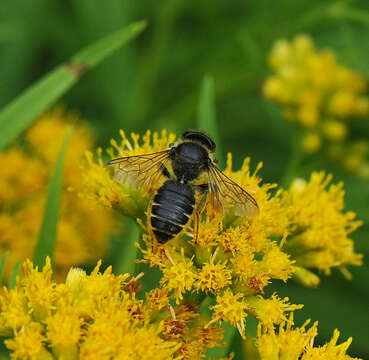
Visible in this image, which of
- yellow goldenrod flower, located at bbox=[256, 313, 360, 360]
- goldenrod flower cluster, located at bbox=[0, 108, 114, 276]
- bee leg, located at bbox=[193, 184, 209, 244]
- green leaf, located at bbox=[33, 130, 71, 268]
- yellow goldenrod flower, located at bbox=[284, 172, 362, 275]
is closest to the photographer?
yellow goldenrod flower, located at bbox=[256, 313, 360, 360]

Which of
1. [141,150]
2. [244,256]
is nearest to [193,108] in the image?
[141,150]

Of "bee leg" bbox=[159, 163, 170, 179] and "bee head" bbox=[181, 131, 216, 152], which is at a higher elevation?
"bee head" bbox=[181, 131, 216, 152]

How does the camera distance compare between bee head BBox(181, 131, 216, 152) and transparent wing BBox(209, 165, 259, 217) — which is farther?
bee head BBox(181, 131, 216, 152)

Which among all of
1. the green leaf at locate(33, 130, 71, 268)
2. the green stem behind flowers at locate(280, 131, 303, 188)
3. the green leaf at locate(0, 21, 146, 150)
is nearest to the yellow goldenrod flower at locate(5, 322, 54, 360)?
the green leaf at locate(33, 130, 71, 268)

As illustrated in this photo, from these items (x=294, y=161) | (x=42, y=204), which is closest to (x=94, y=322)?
(x=42, y=204)

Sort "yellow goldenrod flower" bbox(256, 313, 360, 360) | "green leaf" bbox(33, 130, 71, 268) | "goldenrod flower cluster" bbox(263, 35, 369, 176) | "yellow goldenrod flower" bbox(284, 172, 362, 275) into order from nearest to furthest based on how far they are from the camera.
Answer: "yellow goldenrod flower" bbox(256, 313, 360, 360), "green leaf" bbox(33, 130, 71, 268), "yellow goldenrod flower" bbox(284, 172, 362, 275), "goldenrod flower cluster" bbox(263, 35, 369, 176)

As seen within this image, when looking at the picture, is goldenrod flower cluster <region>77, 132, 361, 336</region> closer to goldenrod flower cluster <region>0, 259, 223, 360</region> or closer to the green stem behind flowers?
goldenrod flower cluster <region>0, 259, 223, 360</region>

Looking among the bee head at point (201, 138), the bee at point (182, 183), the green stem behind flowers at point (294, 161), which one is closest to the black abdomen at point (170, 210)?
the bee at point (182, 183)
